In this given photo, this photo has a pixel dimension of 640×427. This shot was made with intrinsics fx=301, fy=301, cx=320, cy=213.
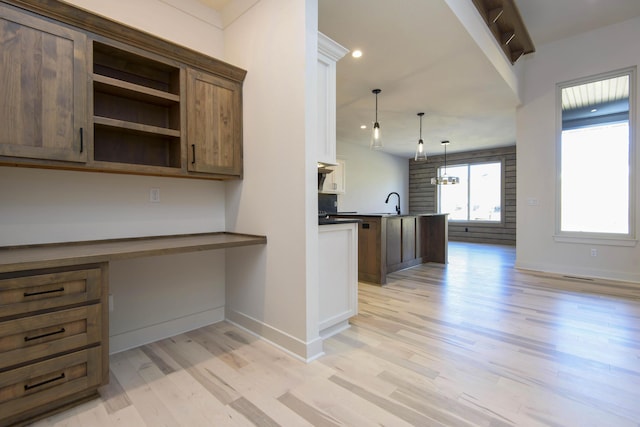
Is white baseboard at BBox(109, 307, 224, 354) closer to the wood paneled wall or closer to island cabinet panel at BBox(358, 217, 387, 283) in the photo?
island cabinet panel at BBox(358, 217, 387, 283)

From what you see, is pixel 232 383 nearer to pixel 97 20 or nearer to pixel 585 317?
pixel 97 20

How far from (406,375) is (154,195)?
7.33 ft

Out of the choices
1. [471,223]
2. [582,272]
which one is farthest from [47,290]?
[471,223]

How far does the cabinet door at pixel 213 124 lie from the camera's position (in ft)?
7.34

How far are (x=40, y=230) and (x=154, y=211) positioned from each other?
676 mm

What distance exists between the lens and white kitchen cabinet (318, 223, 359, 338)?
2.39 metres

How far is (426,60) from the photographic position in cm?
353

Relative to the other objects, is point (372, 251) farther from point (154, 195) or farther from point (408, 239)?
point (154, 195)

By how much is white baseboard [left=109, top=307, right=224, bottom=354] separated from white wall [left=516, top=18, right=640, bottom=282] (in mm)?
4924

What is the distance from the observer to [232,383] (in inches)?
70.1

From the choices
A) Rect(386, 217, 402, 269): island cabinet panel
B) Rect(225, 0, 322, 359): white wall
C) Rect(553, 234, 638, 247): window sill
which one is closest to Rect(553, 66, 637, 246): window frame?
Rect(553, 234, 638, 247): window sill

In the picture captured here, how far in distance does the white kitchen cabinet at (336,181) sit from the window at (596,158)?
13.2ft

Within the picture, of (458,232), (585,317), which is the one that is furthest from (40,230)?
(458,232)

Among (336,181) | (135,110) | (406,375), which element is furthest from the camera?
(336,181)
